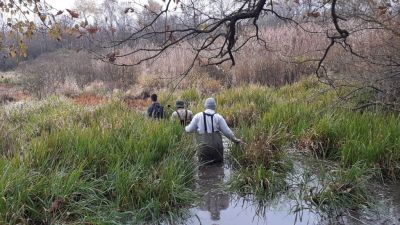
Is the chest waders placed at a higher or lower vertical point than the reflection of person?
higher

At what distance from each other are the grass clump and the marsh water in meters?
0.36

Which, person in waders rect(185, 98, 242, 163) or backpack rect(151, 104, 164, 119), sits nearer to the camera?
person in waders rect(185, 98, 242, 163)

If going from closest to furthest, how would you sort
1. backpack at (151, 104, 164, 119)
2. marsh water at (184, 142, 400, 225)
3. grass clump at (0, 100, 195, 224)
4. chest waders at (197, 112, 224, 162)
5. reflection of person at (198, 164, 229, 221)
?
1. grass clump at (0, 100, 195, 224)
2. marsh water at (184, 142, 400, 225)
3. reflection of person at (198, 164, 229, 221)
4. chest waders at (197, 112, 224, 162)
5. backpack at (151, 104, 164, 119)

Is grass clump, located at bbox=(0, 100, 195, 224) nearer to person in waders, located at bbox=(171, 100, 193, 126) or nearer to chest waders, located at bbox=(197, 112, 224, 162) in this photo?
chest waders, located at bbox=(197, 112, 224, 162)

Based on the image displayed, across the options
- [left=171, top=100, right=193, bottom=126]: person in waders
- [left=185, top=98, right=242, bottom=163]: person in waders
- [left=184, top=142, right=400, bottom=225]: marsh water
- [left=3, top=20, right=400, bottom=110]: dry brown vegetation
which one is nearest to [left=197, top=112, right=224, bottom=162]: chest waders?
[left=185, top=98, right=242, bottom=163]: person in waders

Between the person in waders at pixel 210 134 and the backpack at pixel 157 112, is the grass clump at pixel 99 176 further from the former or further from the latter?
the backpack at pixel 157 112

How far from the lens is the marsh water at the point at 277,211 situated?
18.7ft

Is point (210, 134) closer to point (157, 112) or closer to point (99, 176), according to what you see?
point (99, 176)

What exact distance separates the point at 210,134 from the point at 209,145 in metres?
0.20

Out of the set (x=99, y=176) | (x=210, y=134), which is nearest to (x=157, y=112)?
(x=210, y=134)

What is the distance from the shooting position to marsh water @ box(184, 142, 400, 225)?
5.69 metres

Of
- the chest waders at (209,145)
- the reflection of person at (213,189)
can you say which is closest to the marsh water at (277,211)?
the reflection of person at (213,189)

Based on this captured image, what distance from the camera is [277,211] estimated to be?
19.6 feet

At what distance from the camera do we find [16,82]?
28.1 metres
